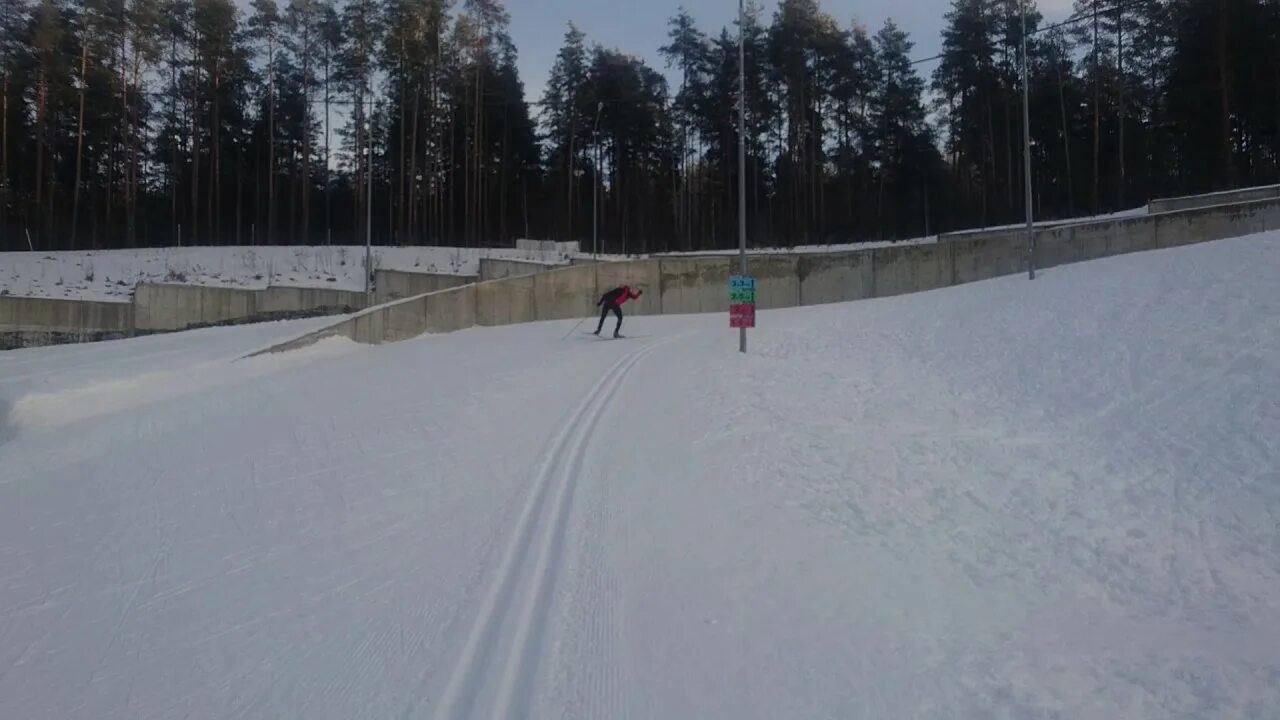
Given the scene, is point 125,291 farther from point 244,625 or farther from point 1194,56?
point 1194,56

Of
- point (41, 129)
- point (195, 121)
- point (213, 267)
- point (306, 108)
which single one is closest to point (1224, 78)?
point (213, 267)

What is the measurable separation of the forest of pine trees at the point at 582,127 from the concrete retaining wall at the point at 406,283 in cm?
1256

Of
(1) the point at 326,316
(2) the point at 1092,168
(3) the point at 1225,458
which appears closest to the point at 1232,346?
(3) the point at 1225,458

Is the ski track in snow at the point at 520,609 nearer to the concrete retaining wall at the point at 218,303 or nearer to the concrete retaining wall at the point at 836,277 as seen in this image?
the concrete retaining wall at the point at 836,277

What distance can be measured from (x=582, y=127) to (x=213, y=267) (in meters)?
27.6

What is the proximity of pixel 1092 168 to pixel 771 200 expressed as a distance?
20.6 meters

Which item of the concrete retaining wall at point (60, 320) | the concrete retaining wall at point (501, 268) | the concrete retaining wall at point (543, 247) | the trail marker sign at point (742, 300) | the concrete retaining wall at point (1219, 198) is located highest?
the concrete retaining wall at point (543, 247)

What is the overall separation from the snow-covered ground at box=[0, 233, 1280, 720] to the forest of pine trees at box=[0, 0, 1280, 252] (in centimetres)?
3452

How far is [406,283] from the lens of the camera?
105 ft

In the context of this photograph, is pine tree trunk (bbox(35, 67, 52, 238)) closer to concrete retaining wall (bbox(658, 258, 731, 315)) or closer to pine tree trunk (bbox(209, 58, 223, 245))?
pine tree trunk (bbox(209, 58, 223, 245))

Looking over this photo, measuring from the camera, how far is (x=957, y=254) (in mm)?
29203

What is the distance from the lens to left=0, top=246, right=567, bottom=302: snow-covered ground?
1257 inches

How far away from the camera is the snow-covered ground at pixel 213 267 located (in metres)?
31.9

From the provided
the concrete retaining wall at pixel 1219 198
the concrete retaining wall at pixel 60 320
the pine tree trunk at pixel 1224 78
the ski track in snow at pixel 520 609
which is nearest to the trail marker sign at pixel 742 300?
the ski track in snow at pixel 520 609
